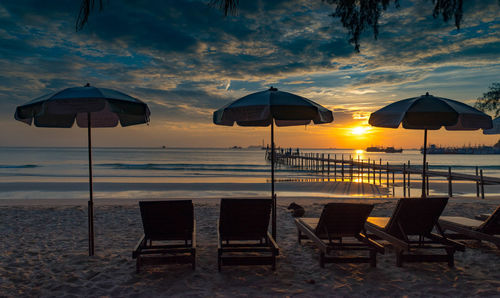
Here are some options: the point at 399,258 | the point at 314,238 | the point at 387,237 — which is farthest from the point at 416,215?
the point at 314,238

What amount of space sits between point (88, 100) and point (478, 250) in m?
5.92

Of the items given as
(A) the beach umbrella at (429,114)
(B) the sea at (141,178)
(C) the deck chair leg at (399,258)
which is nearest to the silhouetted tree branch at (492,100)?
(B) the sea at (141,178)

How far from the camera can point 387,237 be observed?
407 cm

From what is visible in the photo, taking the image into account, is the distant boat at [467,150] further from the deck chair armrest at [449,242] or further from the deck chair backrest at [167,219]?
the deck chair backrest at [167,219]

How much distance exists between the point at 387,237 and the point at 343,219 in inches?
24.7

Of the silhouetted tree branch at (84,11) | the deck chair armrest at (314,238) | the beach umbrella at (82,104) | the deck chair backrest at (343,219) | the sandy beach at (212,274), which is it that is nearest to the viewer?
the silhouetted tree branch at (84,11)

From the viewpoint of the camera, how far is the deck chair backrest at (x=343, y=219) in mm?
4012

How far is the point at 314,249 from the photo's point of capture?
4.69 meters

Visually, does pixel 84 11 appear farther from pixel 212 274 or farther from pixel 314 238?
pixel 314 238

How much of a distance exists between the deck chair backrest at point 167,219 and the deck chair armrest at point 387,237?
2.63m

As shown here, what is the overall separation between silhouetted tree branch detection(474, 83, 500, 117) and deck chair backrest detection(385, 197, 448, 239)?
1630 centimetres

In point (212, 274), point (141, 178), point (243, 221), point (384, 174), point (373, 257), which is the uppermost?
point (243, 221)

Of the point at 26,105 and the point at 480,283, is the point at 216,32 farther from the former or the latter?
the point at 480,283

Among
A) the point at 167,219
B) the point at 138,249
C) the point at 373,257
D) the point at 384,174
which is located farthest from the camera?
the point at 384,174
